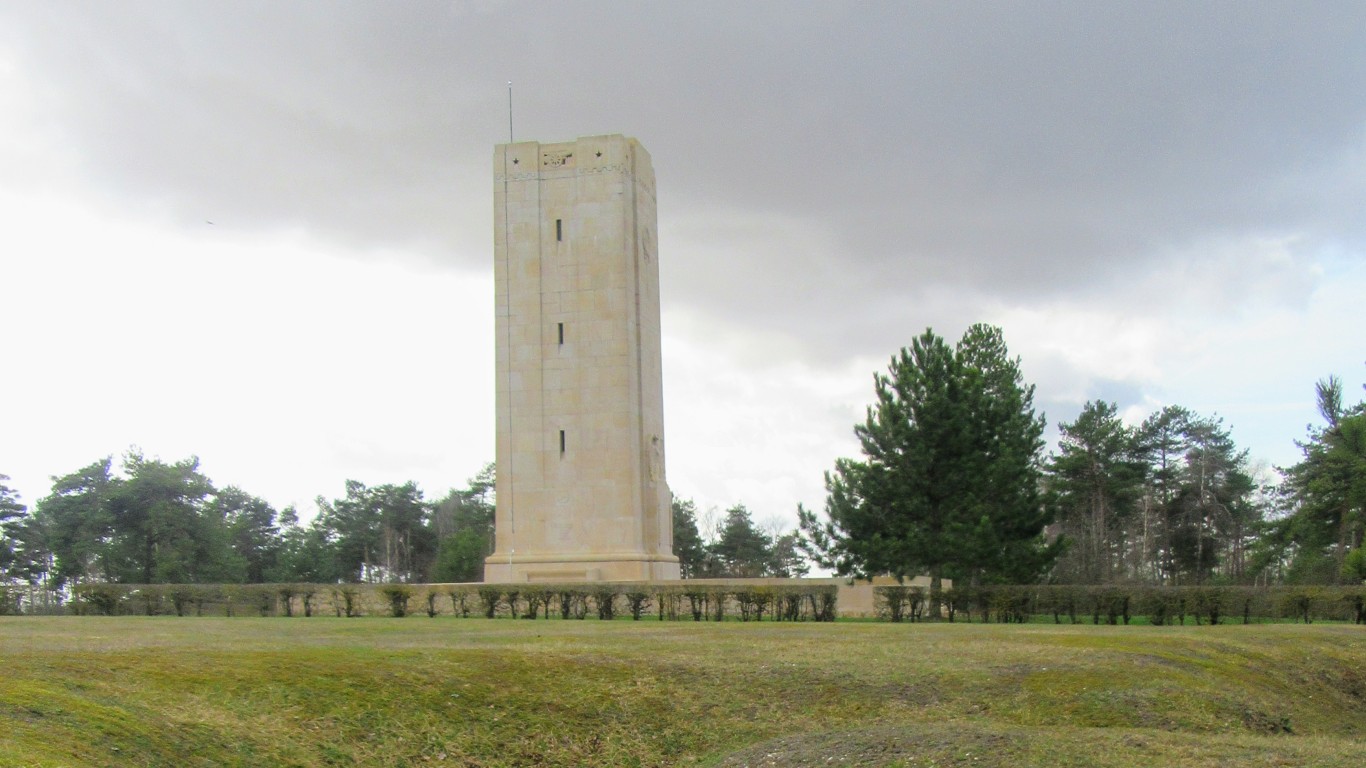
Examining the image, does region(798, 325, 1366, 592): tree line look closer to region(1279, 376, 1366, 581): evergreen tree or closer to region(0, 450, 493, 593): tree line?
region(1279, 376, 1366, 581): evergreen tree

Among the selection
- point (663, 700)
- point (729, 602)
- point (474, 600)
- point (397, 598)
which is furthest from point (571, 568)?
point (663, 700)

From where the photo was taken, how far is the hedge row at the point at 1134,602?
Answer: 94.4 feet

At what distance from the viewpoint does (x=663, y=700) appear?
15641mm

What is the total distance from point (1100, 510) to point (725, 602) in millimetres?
39742

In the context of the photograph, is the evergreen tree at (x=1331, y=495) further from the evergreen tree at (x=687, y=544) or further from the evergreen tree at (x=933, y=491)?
the evergreen tree at (x=687, y=544)

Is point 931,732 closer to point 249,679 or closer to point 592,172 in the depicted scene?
point 249,679

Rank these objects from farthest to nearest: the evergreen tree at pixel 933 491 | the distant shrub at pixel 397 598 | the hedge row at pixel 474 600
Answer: the evergreen tree at pixel 933 491 < the distant shrub at pixel 397 598 < the hedge row at pixel 474 600

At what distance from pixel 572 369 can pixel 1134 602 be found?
755 inches

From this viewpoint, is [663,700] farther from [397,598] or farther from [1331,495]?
[1331,495]

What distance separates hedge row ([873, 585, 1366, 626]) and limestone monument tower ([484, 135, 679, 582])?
12312mm

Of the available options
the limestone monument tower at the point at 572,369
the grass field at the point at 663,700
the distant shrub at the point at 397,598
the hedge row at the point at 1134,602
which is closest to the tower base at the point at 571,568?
the limestone monument tower at the point at 572,369

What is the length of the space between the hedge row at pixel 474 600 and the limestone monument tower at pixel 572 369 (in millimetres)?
9421

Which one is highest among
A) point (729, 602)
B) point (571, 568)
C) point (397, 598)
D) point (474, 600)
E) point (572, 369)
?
point (572, 369)

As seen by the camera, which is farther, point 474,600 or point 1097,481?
point 1097,481
